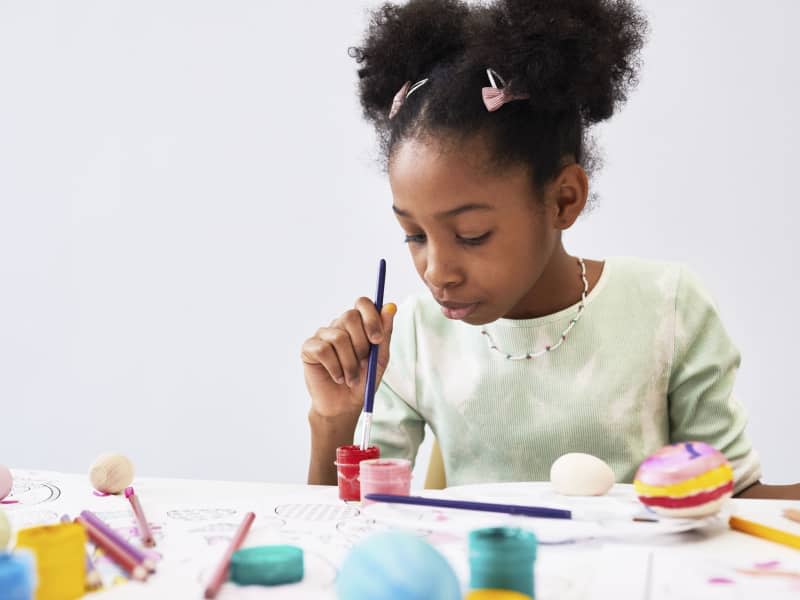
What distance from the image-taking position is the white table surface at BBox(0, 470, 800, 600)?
441 mm

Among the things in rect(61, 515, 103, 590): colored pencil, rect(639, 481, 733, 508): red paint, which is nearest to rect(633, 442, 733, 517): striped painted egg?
rect(639, 481, 733, 508): red paint

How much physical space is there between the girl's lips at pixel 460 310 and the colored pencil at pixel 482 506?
0.26 m

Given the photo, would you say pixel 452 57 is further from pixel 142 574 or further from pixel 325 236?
pixel 325 236

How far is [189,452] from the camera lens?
1.69 metres

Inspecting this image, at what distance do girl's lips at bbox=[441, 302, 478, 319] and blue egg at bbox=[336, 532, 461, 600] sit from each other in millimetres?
440

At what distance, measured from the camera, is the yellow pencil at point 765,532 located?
20.0 inches

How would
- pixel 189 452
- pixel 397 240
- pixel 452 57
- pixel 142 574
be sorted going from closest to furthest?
1. pixel 142 574
2. pixel 452 57
3. pixel 397 240
4. pixel 189 452

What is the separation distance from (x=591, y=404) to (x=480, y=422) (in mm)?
124

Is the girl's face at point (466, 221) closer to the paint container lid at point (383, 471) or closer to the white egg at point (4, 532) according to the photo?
the paint container lid at point (383, 471)

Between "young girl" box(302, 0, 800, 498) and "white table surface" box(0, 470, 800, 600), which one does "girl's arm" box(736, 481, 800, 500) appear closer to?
"young girl" box(302, 0, 800, 498)

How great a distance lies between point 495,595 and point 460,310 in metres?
0.44

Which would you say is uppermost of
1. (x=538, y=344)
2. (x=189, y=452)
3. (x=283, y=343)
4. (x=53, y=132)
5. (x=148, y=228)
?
(x=53, y=132)

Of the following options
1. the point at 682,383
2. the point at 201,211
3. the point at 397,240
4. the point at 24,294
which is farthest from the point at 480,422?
the point at 24,294

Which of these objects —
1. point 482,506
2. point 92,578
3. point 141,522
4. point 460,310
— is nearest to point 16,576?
point 92,578
